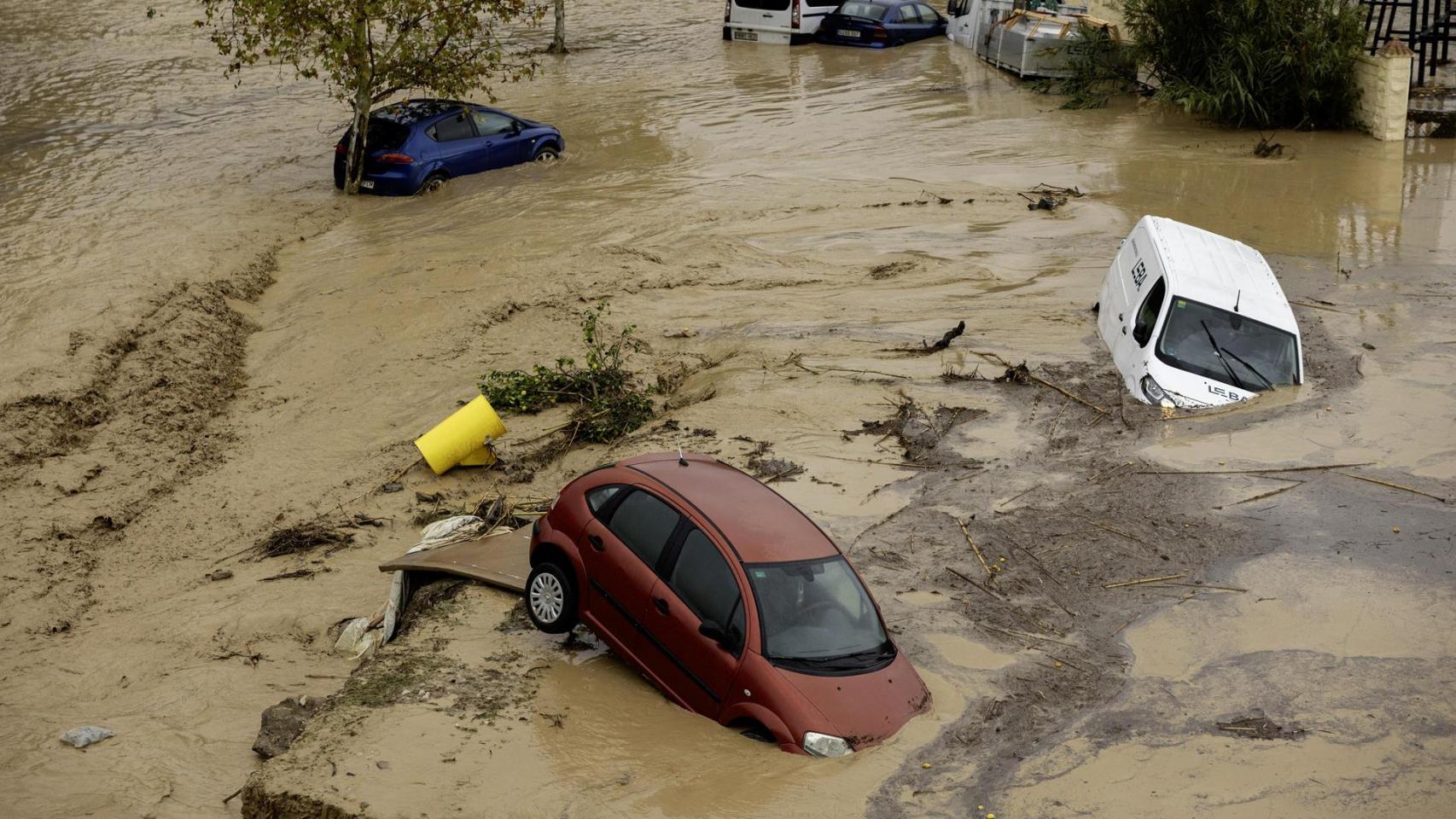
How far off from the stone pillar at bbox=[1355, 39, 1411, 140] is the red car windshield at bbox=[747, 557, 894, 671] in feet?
58.6

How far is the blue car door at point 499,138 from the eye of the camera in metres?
20.2

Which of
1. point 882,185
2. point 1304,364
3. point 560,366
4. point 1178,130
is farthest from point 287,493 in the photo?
point 1178,130

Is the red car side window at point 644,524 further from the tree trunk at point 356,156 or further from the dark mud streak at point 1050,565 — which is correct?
the tree trunk at point 356,156

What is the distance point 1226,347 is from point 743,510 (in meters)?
6.32

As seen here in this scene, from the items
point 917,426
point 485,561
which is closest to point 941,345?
point 917,426

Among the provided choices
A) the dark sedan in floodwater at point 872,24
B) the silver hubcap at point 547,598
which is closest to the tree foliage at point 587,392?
the silver hubcap at point 547,598

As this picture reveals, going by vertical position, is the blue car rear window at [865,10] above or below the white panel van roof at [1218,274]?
above

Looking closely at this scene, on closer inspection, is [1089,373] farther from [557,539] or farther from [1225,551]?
Result: [557,539]

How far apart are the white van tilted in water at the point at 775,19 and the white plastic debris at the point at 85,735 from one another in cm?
2612

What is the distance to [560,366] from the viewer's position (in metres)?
12.6

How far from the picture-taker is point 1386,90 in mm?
21047

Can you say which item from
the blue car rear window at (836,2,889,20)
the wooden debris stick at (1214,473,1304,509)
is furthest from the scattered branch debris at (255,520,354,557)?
the blue car rear window at (836,2,889,20)

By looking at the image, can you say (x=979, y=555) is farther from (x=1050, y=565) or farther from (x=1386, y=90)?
(x=1386, y=90)

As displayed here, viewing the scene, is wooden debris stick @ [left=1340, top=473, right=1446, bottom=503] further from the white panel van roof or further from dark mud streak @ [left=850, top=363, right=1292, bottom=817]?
the white panel van roof
